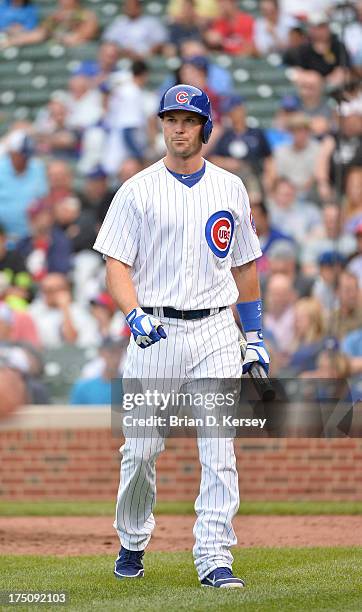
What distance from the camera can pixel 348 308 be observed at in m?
9.83

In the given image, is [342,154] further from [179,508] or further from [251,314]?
[251,314]

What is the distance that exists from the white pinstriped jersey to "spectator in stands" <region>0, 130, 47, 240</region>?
7.44 m

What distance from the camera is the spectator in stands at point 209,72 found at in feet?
41.1

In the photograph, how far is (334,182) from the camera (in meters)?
11.4

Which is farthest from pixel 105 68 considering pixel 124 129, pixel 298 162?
pixel 298 162

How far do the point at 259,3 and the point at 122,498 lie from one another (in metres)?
9.62

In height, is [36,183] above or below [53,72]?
below

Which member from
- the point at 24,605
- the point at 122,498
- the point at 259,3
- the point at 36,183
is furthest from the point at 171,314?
the point at 259,3

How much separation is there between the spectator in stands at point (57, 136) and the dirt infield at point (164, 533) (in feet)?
18.1

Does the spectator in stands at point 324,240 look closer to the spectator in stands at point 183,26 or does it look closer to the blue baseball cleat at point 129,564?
the spectator in stands at point 183,26

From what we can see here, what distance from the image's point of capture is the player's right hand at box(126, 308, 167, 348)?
4516mm

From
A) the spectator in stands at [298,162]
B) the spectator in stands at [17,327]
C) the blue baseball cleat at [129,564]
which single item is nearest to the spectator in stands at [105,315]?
the spectator in stands at [17,327]

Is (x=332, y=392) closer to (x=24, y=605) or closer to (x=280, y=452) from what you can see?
→ (x=280, y=452)

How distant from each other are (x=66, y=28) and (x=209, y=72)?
7.84 feet
